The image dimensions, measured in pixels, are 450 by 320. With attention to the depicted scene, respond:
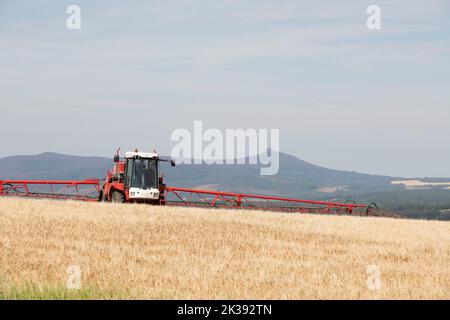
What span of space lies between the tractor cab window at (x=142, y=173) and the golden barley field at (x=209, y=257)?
575 cm

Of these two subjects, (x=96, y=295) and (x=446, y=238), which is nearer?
(x=96, y=295)

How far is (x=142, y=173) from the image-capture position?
117 ft

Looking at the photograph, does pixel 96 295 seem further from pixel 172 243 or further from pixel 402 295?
pixel 172 243

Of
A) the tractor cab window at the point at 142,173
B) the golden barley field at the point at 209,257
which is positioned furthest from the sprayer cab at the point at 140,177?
the golden barley field at the point at 209,257

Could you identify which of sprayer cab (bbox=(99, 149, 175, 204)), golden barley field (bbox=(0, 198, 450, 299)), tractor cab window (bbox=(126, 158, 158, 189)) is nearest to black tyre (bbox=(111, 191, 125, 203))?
sprayer cab (bbox=(99, 149, 175, 204))

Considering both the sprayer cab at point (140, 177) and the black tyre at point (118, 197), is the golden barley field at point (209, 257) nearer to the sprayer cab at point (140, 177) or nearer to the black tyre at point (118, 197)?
the sprayer cab at point (140, 177)

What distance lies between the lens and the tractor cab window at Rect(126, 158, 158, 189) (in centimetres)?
3562

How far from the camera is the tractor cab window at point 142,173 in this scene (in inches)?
1403

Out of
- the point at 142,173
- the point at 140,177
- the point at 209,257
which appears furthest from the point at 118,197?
the point at 209,257

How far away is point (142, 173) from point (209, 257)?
19.6m
